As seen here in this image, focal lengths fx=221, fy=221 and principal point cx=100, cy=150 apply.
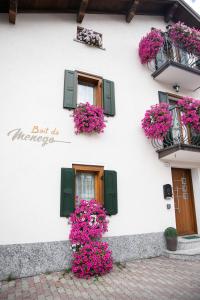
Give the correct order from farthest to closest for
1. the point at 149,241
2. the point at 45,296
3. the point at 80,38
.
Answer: the point at 80,38 < the point at 149,241 < the point at 45,296

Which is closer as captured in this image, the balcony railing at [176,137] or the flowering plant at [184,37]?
the balcony railing at [176,137]

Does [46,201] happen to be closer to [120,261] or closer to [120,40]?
[120,261]

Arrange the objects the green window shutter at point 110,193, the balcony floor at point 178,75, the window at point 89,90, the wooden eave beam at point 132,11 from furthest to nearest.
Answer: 1. the wooden eave beam at point 132,11
2. the balcony floor at point 178,75
3. the window at point 89,90
4. the green window shutter at point 110,193

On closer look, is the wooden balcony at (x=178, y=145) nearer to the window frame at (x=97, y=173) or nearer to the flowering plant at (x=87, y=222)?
the window frame at (x=97, y=173)

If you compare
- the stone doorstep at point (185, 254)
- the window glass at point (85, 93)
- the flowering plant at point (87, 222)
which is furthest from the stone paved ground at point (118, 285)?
the window glass at point (85, 93)

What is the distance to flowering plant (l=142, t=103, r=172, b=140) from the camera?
257 inches

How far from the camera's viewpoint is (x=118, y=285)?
4.26 meters

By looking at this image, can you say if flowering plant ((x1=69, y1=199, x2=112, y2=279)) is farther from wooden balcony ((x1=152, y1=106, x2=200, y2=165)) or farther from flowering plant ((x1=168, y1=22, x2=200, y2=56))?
flowering plant ((x1=168, y1=22, x2=200, y2=56))

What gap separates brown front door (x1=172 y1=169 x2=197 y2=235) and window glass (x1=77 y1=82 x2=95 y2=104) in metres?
3.85

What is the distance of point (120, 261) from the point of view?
5.77m

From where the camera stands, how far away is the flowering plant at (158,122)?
653 cm

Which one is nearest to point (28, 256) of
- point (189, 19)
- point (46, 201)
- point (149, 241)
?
point (46, 201)

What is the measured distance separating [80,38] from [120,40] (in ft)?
5.24

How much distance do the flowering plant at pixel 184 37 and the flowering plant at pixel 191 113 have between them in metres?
2.87
